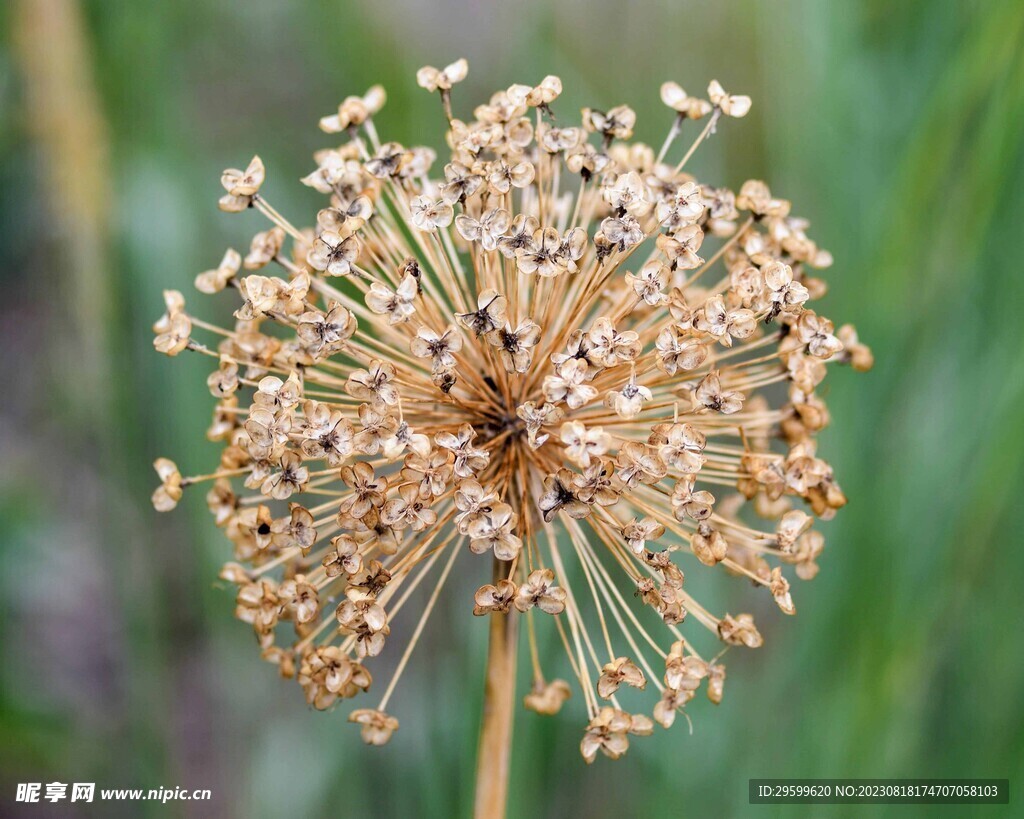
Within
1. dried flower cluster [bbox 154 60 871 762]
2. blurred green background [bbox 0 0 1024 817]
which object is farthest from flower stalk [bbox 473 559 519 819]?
blurred green background [bbox 0 0 1024 817]

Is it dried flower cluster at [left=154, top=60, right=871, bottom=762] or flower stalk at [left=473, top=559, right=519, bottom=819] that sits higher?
dried flower cluster at [left=154, top=60, right=871, bottom=762]

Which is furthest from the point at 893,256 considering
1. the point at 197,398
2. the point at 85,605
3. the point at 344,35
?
the point at 85,605

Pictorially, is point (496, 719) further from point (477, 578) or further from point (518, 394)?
point (477, 578)

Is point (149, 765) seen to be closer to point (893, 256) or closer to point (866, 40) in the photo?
point (893, 256)

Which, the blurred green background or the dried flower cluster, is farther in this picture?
the blurred green background

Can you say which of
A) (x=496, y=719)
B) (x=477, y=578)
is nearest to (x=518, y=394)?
(x=496, y=719)

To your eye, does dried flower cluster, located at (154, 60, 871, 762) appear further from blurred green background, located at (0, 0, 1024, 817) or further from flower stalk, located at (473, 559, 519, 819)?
blurred green background, located at (0, 0, 1024, 817)
